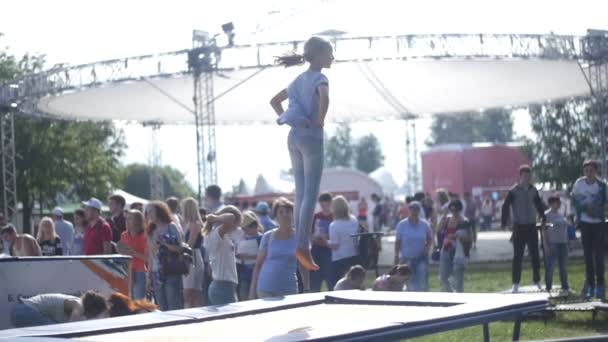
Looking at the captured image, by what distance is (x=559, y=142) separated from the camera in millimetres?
62156

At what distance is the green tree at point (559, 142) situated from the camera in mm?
59625

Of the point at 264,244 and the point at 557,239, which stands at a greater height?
the point at 264,244

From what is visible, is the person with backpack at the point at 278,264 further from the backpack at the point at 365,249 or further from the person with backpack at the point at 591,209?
the person with backpack at the point at 591,209

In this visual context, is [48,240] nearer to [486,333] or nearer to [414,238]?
[414,238]

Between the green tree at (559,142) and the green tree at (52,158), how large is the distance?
75.2ft

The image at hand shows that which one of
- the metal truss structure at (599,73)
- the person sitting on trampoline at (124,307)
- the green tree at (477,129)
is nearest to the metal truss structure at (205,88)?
the metal truss structure at (599,73)

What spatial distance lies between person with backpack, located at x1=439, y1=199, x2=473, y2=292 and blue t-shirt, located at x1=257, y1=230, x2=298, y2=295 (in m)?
6.83

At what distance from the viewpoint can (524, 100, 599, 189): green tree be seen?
59625 mm

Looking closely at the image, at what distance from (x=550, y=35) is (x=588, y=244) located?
14328 mm

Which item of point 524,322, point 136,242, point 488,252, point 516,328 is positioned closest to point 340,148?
point 488,252

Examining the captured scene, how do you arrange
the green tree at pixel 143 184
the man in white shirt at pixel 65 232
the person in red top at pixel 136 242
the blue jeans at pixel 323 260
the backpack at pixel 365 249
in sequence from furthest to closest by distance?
the green tree at pixel 143 184, the man in white shirt at pixel 65 232, the blue jeans at pixel 323 260, the backpack at pixel 365 249, the person in red top at pixel 136 242

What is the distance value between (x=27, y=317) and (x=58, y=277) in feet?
2.27

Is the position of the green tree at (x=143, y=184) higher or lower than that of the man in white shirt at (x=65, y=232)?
higher

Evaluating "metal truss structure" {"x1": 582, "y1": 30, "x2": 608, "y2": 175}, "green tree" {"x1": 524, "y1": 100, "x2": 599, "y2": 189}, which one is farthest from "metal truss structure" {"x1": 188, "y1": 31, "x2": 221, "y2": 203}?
"green tree" {"x1": 524, "y1": 100, "x2": 599, "y2": 189}
